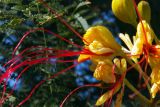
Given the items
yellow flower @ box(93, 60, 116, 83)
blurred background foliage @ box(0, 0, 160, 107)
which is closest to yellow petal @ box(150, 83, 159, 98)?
yellow flower @ box(93, 60, 116, 83)

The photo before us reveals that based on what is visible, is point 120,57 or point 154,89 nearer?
point 154,89

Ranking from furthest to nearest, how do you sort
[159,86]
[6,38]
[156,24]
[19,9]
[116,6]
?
[156,24], [6,38], [19,9], [116,6], [159,86]

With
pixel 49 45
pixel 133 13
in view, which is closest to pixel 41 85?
pixel 49 45

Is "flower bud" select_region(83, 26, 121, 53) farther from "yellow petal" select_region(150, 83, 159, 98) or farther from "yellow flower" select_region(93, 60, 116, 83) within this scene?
"yellow petal" select_region(150, 83, 159, 98)

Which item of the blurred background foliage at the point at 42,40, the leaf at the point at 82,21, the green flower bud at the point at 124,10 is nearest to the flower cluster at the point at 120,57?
the green flower bud at the point at 124,10

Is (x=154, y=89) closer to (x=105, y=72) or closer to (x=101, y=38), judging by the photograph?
(x=105, y=72)

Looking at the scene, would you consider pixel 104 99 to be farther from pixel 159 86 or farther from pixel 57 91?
pixel 57 91

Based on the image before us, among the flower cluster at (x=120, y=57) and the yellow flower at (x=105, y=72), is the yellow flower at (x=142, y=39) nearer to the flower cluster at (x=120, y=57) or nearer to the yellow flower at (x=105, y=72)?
the flower cluster at (x=120, y=57)

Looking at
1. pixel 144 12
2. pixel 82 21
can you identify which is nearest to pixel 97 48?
pixel 144 12
